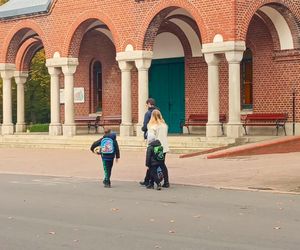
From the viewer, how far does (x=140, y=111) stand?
83.9ft

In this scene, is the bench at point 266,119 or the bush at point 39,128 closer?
the bench at point 266,119

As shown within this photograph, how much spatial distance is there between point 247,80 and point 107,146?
1395 cm

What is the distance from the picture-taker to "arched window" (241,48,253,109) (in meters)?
27.2

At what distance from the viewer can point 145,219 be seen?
32.2ft

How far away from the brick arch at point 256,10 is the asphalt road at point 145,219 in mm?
10071

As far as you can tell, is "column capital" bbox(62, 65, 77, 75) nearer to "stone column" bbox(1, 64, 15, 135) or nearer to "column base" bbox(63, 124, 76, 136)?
"column base" bbox(63, 124, 76, 136)

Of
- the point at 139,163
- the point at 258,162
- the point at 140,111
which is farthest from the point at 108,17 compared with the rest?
the point at 258,162

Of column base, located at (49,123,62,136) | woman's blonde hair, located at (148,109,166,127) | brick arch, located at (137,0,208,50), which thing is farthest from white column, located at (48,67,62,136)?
woman's blonde hair, located at (148,109,166,127)

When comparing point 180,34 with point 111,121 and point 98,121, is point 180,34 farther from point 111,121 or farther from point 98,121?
point 98,121

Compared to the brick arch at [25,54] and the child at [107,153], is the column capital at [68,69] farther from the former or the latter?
the child at [107,153]

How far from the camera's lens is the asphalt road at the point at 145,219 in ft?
26.5

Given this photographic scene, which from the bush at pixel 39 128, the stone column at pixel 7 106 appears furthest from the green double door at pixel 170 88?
the bush at pixel 39 128

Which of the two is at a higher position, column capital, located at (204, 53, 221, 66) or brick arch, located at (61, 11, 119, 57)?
brick arch, located at (61, 11, 119, 57)

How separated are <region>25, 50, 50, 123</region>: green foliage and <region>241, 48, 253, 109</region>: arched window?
2118cm
